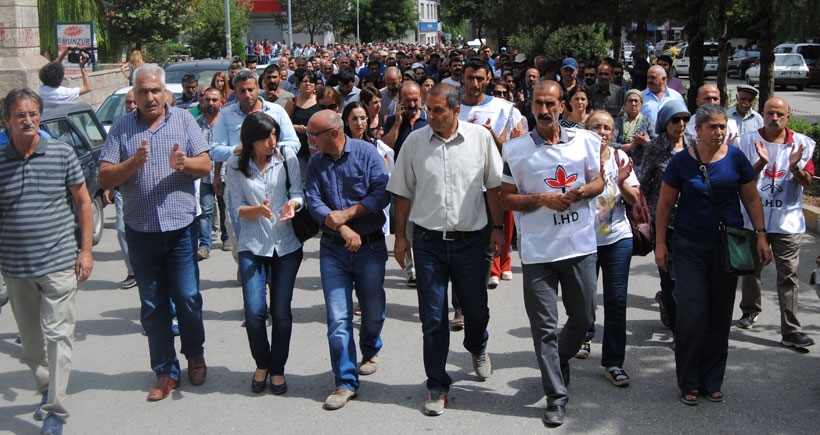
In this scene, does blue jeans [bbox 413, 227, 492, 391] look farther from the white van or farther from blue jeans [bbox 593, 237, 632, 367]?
the white van

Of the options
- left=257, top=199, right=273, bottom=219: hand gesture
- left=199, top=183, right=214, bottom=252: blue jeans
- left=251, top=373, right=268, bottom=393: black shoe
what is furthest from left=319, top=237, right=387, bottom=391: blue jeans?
left=199, top=183, right=214, bottom=252: blue jeans

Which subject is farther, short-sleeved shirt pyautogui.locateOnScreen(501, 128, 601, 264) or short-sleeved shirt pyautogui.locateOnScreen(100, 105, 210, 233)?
short-sleeved shirt pyautogui.locateOnScreen(100, 105, 210, 233)

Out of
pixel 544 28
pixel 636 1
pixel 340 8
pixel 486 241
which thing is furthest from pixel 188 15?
pixel 340 8

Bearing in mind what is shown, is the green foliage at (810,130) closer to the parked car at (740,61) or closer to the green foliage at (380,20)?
the parked car at (740,61)

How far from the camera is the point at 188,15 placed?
98.0 ft

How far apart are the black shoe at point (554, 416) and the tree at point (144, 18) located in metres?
25.6

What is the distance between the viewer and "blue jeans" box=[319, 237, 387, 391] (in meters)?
5.37

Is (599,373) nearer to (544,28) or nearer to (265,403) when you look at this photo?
(265,403)

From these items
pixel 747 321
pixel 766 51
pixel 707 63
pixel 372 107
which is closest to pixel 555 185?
pixel 747 321

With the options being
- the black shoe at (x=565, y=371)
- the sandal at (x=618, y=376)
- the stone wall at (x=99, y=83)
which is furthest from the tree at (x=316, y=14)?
the black shoe at (x=565, y=371)

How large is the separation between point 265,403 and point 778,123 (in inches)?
167

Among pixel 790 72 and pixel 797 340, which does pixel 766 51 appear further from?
pixel 790 72

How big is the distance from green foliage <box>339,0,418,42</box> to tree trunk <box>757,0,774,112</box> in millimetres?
65662

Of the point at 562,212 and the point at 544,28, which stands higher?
the point at 544,28
